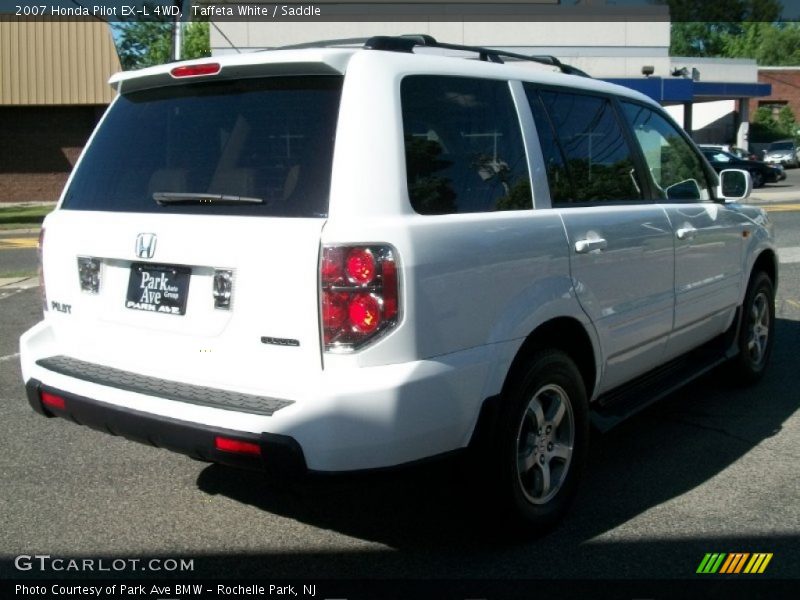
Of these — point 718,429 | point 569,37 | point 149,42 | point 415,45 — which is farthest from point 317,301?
point 149,42

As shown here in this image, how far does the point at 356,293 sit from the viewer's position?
3174 millimetres

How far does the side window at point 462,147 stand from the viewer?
3.46 metres

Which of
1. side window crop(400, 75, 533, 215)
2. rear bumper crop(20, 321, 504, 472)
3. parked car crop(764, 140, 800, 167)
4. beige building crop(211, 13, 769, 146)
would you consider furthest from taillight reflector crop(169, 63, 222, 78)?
parked car crop(764, 140, 800, 167)

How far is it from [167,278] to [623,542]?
223 centimetres

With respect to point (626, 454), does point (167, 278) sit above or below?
above

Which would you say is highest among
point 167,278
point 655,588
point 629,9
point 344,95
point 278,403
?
point 629,9

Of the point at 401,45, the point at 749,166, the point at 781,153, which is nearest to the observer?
the point at 401,45

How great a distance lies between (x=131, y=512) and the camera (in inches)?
170

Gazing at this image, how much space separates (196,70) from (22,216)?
22.5 m

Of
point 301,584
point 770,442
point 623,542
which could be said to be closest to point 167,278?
point 301,584

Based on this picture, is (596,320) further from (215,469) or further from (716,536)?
(215,469)

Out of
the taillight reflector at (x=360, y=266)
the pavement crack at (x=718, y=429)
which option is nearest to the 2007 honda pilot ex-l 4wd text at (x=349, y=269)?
the taillight reflector at (x=360, y=266)

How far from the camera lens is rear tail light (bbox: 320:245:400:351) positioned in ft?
10.4

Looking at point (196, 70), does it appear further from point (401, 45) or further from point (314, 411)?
point (314, 411)
